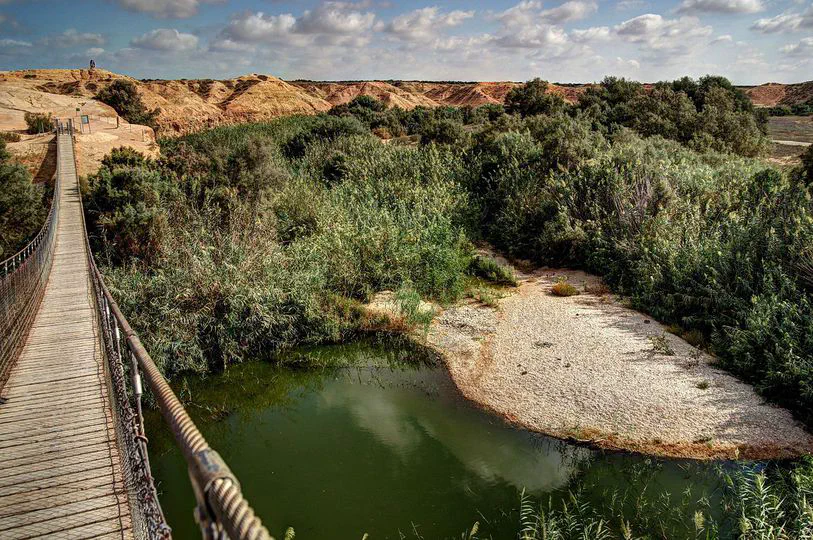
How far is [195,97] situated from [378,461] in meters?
60.9

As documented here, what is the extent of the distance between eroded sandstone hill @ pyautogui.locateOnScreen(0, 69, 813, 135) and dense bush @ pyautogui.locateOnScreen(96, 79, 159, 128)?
1538 millimetres

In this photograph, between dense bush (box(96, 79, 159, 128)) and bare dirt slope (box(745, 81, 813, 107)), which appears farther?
bare dirt slope (box(745, 81, 813, 107))

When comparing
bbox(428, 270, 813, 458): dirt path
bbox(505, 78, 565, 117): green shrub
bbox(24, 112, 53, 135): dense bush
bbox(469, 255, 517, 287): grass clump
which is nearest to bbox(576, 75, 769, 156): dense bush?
bbox(505, 78, 565, 117): green shrub

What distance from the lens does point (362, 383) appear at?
33.8 feet

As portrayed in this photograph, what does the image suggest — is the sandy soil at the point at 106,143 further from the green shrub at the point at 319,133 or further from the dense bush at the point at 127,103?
the dense bush at the point at 127,103

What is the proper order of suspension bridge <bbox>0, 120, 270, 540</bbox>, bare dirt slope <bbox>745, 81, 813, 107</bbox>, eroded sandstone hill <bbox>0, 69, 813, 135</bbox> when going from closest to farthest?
suspension bridge <bbox>0, 120, 270, 540</bbox> → eroded sandstone hill <bbox>0, 69, 813, 135</bbox> → bare dirt slope <bbox>745, 81, 813, 107</bbox>

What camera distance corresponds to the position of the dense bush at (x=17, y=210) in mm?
16141

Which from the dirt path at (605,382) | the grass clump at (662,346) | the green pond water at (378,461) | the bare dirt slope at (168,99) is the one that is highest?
the bare dirt slope at (168,99)

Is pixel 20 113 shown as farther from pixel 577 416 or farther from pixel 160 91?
pixel 577 416

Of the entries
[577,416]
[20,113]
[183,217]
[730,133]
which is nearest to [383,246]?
[183,217]

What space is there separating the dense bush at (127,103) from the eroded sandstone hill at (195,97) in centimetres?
154

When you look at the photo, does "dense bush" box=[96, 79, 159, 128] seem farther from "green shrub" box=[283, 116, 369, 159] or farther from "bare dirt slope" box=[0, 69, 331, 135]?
"green shrub" box=[283, 116, 369, 159]

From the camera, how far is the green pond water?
22.1 feet

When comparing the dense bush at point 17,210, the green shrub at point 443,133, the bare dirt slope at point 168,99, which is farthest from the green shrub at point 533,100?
the bare dirt slope at point 168,99
